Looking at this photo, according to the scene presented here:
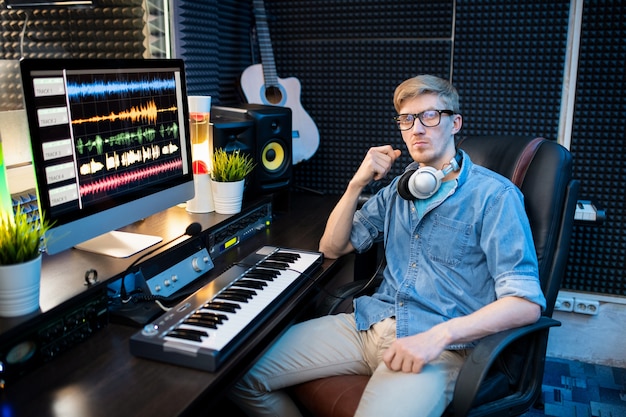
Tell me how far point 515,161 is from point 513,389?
74 centimetres

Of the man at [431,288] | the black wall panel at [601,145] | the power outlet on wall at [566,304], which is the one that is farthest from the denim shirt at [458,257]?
the power outlet on wall at [566,304]

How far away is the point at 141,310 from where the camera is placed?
160cm

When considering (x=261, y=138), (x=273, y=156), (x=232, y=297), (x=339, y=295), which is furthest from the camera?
(x=273, y=156)

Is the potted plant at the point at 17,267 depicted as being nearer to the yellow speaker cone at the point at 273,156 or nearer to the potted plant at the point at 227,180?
the potted plant at the point at 227,180

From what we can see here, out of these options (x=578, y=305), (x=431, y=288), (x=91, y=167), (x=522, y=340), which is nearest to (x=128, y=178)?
(x=91, y=167)

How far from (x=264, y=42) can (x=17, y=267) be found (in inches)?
82.8

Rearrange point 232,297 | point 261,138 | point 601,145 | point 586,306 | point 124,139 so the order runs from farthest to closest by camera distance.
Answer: point 586,306 → point 601,145 → point 261,138 → point 124,139 → point 232,297

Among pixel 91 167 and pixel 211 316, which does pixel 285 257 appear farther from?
pixel 91 167

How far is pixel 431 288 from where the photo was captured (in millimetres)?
1837

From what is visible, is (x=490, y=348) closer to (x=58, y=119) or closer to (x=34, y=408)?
(x=34, y=408)

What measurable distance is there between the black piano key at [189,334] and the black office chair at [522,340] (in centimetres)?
47

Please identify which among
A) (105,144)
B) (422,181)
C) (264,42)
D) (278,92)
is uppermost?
(264,42)

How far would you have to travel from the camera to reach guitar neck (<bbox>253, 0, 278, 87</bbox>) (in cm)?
307

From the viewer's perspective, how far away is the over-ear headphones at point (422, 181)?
179 centimetres
